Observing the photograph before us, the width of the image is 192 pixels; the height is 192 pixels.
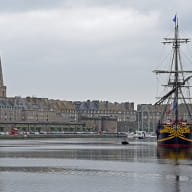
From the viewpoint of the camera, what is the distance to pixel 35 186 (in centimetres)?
4681

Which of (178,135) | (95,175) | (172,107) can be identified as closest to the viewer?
(95,175)

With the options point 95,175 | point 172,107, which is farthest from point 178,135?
point 95,175

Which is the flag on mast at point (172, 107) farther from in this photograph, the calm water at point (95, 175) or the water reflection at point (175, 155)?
the calm water at point (95, 175)

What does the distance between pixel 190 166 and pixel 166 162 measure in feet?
20.1

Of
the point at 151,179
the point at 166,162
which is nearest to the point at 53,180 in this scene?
the point at 151,179

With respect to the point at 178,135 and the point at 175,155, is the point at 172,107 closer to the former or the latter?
the point at 178,135

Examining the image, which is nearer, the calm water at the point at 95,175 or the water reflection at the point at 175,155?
the calm water at the point at 95,175

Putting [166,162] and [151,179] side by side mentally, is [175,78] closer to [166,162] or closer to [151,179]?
[166,162]

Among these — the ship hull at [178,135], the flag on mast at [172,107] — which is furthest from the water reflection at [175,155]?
the flag on mast at [172,107]

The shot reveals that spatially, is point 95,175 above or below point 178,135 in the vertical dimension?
below

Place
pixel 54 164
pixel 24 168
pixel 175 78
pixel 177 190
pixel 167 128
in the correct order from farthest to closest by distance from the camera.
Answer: pixel 175 78, pixel 167 128, pixel 54 164, pixel 24 168, pixel 177 190

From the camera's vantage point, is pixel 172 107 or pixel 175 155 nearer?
pixel 175 155

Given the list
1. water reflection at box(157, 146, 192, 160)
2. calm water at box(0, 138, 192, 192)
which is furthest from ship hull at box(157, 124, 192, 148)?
calm water at box(0, 138, 192, 192)

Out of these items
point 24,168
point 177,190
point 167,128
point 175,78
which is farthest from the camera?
point 175,78
